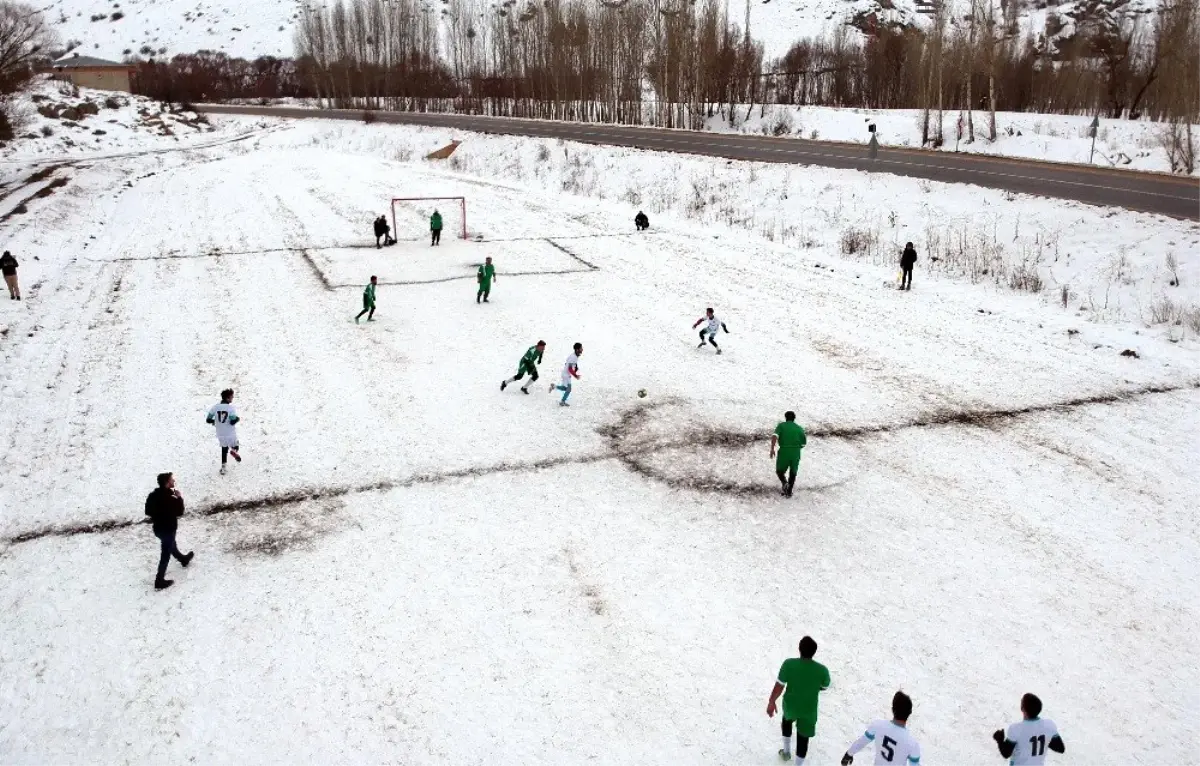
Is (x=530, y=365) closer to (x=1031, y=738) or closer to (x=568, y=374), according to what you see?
(x=568, y=374)

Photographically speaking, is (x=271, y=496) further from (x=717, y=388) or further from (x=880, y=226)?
(x=880, y=226)

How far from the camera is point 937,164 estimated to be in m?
35.9

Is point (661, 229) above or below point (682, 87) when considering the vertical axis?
below

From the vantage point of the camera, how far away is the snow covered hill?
118 meters

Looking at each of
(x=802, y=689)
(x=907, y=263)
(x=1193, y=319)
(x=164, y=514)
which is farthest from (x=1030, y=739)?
(x=907, y=263)

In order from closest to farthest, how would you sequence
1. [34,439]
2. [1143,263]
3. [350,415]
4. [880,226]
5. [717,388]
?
[34,439] → [350,415] → [717,388] → [1143,263] → [880,226]

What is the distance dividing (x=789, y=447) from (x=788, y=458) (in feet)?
0.73

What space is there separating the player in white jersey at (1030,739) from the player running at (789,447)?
234 inches

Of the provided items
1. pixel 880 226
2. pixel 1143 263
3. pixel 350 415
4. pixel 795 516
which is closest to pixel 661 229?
pixel 880 226

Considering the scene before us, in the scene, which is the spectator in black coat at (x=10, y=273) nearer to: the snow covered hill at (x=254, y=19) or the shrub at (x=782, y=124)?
the shrub at (x=782, y=124)

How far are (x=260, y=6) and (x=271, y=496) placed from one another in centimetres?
15697

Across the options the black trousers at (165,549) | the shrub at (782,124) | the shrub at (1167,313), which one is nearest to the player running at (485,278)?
the black trousers at (165,549)

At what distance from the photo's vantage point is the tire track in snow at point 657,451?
12320 millimetres

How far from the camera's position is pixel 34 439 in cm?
1454
